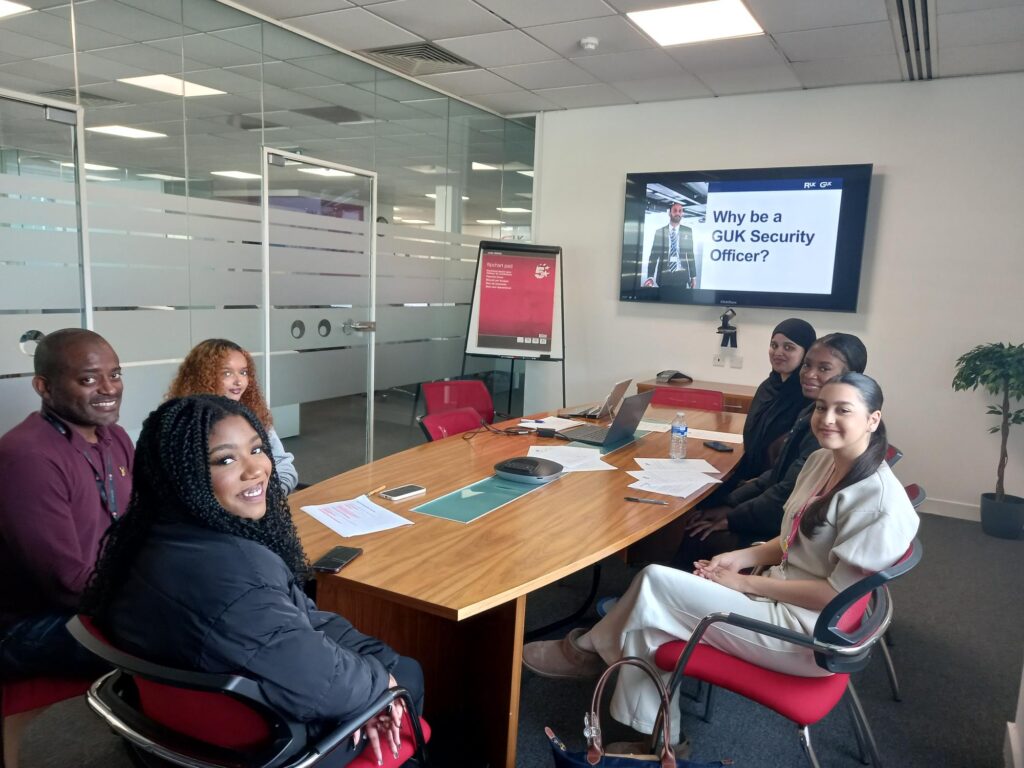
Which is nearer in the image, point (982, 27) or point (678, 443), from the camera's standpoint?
point (678, 443)

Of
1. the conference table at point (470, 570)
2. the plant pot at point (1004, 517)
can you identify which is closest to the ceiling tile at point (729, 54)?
the conference table at point (470, 570)

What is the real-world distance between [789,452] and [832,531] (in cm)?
81

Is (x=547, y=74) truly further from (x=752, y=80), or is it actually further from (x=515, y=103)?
(x=752, y=80)

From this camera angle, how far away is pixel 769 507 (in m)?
2.50

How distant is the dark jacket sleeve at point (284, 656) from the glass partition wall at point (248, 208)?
2.46 m

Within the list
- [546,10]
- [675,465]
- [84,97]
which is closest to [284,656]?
[675,465]

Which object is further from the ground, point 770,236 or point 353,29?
point 353,29

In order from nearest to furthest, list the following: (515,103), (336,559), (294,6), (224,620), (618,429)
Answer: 1. (224,620)
2. (336,559)
3. (618,429)
4. (294,6)
5. (515,103)

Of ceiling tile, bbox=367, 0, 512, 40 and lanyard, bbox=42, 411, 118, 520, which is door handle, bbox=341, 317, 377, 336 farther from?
lanyard, bbox=42, 411, 118, 520

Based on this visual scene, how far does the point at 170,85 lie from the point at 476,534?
301cm

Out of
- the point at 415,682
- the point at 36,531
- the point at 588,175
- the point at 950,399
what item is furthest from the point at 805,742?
the point at 588,175

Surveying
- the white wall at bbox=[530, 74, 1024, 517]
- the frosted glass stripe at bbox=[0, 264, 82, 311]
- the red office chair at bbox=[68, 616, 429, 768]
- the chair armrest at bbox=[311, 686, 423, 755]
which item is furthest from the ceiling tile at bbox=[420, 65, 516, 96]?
the red office chair at bbox=[68, 616, 429, 768]

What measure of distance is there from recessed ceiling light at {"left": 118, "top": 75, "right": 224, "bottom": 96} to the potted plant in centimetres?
474

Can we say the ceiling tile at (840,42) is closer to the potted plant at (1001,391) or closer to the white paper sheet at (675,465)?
the potted plant at (1001,391)
